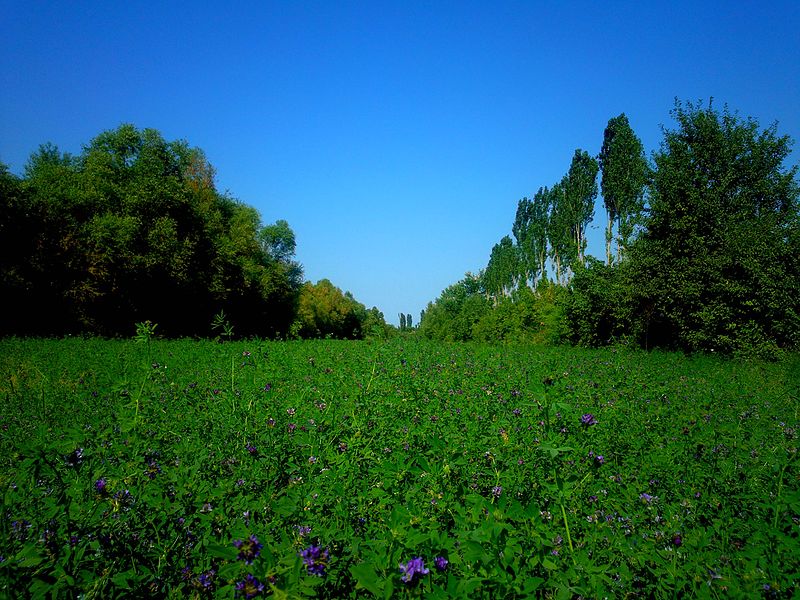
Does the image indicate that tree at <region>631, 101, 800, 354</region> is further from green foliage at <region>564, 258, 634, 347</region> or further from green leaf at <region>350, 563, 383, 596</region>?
green leaf at <region>350, 563, 383, 596</region>

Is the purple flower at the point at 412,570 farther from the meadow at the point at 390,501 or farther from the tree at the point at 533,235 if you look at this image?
the tree at the point at 533,235

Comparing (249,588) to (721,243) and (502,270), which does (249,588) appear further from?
(502,270)

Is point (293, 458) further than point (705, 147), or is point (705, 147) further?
point (705, 147)

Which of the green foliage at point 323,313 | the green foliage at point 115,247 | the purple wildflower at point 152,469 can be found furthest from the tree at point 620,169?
the purple wildflower at point 152,469

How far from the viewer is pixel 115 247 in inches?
822

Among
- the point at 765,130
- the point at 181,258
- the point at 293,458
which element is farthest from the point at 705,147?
the point at 181,258

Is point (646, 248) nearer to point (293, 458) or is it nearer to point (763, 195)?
point (763, 195)

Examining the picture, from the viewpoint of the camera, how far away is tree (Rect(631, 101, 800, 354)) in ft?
50.3

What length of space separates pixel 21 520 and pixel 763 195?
79.8 feet

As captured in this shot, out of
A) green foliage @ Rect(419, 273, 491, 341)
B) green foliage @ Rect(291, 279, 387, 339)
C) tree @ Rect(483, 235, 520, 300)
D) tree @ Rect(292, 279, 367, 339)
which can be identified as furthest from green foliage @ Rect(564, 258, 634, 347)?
tree @ Rect(483, 235, 520, 300)

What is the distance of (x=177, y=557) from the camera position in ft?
6.07

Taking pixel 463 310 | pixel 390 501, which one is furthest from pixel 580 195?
pixel 390 501

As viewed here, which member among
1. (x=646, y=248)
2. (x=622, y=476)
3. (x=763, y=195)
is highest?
(x=763, y=195)

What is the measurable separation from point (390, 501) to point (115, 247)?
24.3m
